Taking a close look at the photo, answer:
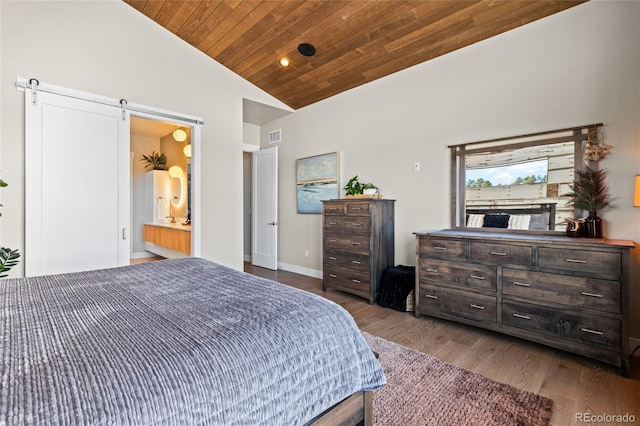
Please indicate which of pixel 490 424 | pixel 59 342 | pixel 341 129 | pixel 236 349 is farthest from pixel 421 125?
pixel 59 342

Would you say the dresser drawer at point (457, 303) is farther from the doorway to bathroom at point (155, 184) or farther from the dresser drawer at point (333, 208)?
the doorway to bathroom at point (155, 184)

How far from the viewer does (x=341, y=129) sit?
4332 millimetres

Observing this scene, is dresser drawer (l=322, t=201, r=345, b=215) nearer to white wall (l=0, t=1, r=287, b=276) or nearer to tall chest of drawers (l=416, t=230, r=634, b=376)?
tall chest of drawers (l=416, t=230, r=634, b=376)

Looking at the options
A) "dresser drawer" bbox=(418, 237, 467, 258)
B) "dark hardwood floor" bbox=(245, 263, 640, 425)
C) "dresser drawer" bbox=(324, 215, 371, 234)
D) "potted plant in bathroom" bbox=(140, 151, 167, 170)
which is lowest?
"dark hardwood floor" bbox=(245, 263, 640, 425)

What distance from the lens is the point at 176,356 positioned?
2.67 feet

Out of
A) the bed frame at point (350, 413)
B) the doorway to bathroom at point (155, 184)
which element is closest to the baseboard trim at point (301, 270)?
the doorway to bathroom at point (155, 184)

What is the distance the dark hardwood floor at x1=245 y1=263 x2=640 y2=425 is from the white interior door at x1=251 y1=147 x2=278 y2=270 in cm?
253

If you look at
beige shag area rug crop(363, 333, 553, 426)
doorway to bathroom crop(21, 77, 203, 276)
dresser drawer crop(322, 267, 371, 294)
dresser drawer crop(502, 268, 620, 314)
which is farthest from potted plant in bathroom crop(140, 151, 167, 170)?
dresser drawer crop(502, 268, 620, 314)

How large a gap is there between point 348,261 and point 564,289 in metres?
2.09

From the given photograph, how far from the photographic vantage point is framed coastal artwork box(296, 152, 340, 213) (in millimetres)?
4441

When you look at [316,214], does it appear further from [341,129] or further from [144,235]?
[144,235]

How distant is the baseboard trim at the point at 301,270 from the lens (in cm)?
471

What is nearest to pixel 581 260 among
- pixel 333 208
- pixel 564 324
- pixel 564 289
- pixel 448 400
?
pixel 564 289

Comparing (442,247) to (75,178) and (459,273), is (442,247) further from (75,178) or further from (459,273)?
(75,178)
